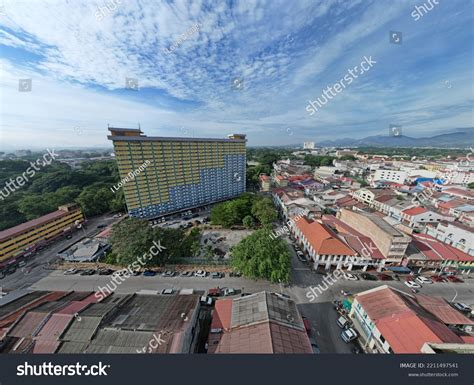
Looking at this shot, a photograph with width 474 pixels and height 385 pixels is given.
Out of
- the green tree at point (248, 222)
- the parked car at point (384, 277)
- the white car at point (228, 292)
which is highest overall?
the green tree at point (248, 222)

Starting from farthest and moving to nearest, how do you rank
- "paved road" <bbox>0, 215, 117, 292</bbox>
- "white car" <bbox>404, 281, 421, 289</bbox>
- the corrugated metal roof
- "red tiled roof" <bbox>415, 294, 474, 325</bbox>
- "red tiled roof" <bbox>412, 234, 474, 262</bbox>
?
1. "red tiled roof" <bbox>412, 234, 474, 262</bbox>
2. "paved road" <bbox>0, 215, 117, 292</bbox>
3. "white car" <bbox>404, 281, 421, 289</bbox>
4. "red tiled roof" <bbox>415, 294, 474, 325</bbox>
5. the corrugated metal roof

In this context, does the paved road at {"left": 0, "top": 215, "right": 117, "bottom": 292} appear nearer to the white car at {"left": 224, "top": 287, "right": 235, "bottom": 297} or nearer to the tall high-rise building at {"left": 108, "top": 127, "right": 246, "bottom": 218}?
the tall high-rise building at {"left": 108, "top": 127, "right": 246, "bottom": 218}

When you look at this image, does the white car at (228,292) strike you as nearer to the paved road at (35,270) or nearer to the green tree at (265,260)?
the green tree at (265,260)

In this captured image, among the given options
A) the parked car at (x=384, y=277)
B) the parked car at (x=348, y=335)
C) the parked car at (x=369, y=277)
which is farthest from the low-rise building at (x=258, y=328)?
the parked car at (x=384, y=277)

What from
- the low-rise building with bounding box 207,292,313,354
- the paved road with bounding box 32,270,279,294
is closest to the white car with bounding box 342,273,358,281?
the paved road with bounding box 32,270,279,294

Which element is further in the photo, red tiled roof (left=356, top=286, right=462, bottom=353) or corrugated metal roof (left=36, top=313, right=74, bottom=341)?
red tiled roof (left=356, top=286, right=462, bottom=353)

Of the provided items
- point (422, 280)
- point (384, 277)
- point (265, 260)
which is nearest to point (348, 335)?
point (265, 260)
